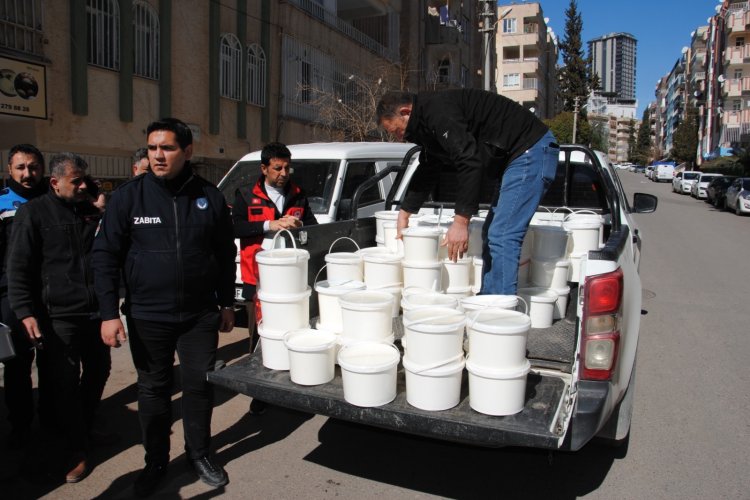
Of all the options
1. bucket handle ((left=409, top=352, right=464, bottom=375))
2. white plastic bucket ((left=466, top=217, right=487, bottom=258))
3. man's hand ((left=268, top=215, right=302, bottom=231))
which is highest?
man's hand ((left=268, top=215, right=302, bottom=231))

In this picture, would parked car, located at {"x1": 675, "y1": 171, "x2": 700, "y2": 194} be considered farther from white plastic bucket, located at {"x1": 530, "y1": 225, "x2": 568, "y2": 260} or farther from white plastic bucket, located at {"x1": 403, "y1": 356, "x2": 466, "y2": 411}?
white plastic bucket, located at {"x1": 403, "y1": 356, "x2": 466, "y2": 411}

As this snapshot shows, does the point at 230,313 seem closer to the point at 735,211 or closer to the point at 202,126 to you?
the point at 202,126

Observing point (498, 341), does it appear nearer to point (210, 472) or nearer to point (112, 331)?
point (210, 472)

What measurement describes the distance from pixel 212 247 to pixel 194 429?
107 centimetres

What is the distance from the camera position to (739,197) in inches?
953

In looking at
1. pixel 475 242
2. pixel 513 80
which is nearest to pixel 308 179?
pixel 475 242

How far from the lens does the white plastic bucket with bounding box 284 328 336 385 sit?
10.4 ft

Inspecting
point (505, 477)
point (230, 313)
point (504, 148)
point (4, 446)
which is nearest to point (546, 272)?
point (504, 148)

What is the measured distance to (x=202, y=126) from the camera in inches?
614

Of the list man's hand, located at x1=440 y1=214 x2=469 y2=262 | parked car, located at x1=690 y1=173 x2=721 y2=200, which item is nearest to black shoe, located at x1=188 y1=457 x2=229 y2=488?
man's hand, located at x1=440 y1=214 x2=469 y2=262

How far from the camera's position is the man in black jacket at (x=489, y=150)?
11.7ft

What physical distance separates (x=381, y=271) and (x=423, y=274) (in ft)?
0.93

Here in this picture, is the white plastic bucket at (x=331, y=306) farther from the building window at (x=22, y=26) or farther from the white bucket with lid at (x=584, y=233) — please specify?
the building window at (x=22, y=26)

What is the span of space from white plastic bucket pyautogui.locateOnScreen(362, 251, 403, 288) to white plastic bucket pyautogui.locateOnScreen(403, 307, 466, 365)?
0.89 m
